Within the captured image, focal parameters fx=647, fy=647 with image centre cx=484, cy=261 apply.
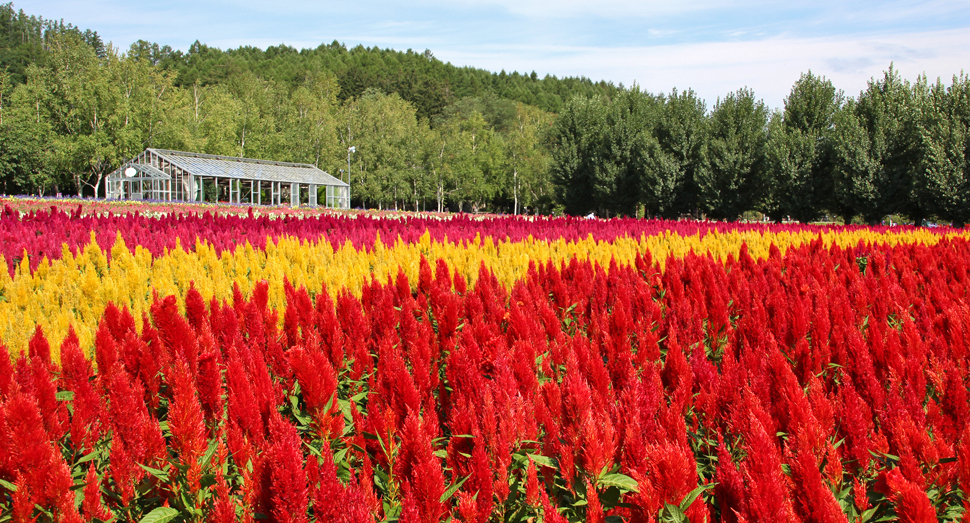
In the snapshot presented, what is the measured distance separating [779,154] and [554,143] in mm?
24071

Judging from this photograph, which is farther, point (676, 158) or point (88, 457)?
point (676, 158)

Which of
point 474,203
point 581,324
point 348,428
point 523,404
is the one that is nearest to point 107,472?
point 348,428

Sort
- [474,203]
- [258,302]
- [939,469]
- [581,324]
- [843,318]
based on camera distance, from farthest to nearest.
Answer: [474,203], [581,324], [258,302], [843,318], [939,469]

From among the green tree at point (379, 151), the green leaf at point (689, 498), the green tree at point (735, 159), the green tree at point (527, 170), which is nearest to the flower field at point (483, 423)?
the green leaf at point (689, 498)

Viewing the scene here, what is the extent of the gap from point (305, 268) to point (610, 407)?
170 inches

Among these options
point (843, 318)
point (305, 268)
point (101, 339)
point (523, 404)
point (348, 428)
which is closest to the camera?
point (523, 404)

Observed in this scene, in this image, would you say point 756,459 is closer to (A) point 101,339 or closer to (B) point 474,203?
(A) point 101,339

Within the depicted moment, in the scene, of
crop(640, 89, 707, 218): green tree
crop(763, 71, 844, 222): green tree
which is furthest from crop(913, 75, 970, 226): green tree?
crop(640, 89, 707, 218): green tree

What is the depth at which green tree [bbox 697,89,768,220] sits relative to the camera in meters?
35.4

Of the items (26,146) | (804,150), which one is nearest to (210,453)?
(804,150)

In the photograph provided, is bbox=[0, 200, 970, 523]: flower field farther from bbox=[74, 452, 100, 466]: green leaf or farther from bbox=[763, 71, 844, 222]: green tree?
bbox=[763, 71, 844, 222]: green tree

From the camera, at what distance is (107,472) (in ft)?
6.03

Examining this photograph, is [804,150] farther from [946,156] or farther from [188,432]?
[188,432]

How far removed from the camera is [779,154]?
105ft
